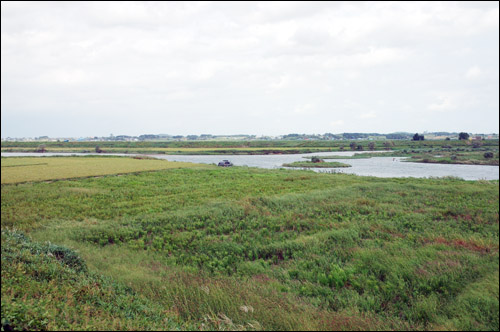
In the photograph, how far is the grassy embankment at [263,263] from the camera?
627cm

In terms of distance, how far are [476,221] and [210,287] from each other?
12175 mm

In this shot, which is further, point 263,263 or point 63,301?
point 263,263

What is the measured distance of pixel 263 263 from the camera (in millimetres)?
11070

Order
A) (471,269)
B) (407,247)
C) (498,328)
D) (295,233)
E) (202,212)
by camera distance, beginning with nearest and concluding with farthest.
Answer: (498,328), (471,269), (407,247), (295,233), (202,212)

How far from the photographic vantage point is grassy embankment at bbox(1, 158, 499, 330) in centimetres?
627

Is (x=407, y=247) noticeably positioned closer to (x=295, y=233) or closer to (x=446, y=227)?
(x=446, y=227)

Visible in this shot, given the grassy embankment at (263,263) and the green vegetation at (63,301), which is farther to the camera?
the grassy embankment at (263,263)

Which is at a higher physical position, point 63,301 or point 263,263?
point 63,301

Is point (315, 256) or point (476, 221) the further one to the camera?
point (476, 221)

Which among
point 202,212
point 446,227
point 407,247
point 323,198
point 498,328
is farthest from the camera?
point 323,198

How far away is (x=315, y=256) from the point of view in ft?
36.5

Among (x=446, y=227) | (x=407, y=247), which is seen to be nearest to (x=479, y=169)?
(x=446, y=227)

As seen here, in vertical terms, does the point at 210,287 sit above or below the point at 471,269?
below

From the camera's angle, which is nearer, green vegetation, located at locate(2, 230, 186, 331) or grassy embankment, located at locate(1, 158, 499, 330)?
green vegetation, located at locate(2, 230, 186, 331)
